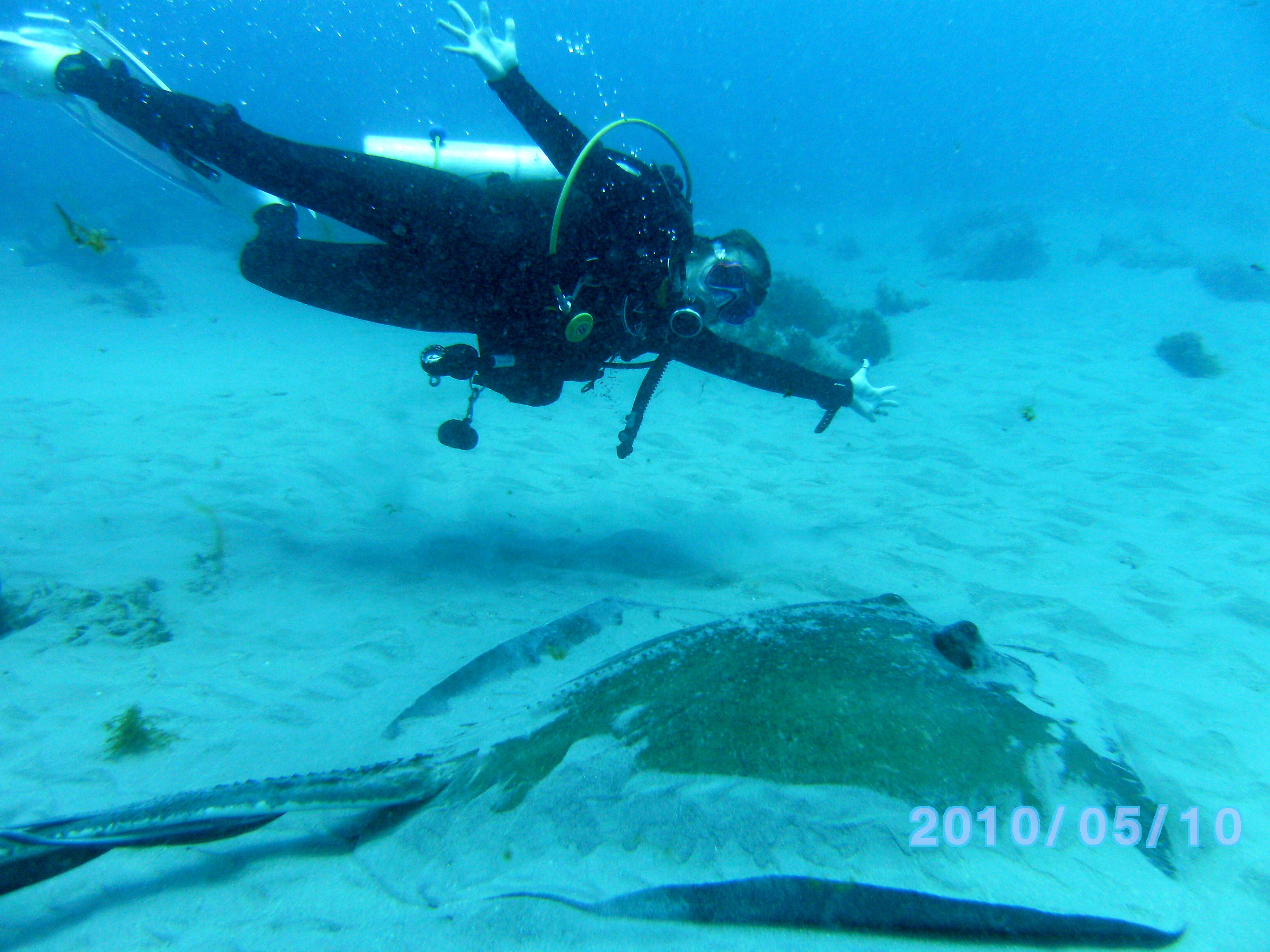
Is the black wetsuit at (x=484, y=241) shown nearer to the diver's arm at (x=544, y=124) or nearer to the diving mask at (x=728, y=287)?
the diver's arm at (x=544, y=124)

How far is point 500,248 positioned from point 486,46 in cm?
184

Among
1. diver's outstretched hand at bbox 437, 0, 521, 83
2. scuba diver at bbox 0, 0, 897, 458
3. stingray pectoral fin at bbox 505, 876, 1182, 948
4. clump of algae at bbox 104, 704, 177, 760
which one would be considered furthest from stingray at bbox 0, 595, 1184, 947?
diver's outstretched hand at bbox 437, 0, 521, 83

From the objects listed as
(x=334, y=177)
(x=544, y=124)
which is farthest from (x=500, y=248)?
(x=334, y=177)

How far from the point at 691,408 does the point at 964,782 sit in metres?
8.75

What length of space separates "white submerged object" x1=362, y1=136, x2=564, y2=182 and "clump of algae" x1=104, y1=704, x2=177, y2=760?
488 cm

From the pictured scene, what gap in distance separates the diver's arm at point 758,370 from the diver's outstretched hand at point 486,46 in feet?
8.50

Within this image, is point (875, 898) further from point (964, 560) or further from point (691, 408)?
point (691, 408)

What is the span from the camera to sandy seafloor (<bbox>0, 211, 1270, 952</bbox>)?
206 centimetres

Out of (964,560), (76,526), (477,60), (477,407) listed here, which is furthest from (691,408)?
(76,526)

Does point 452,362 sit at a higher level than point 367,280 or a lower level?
lower

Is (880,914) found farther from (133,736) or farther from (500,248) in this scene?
(500,248)

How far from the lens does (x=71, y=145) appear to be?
39.7 meters

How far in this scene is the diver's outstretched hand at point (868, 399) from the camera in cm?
500
